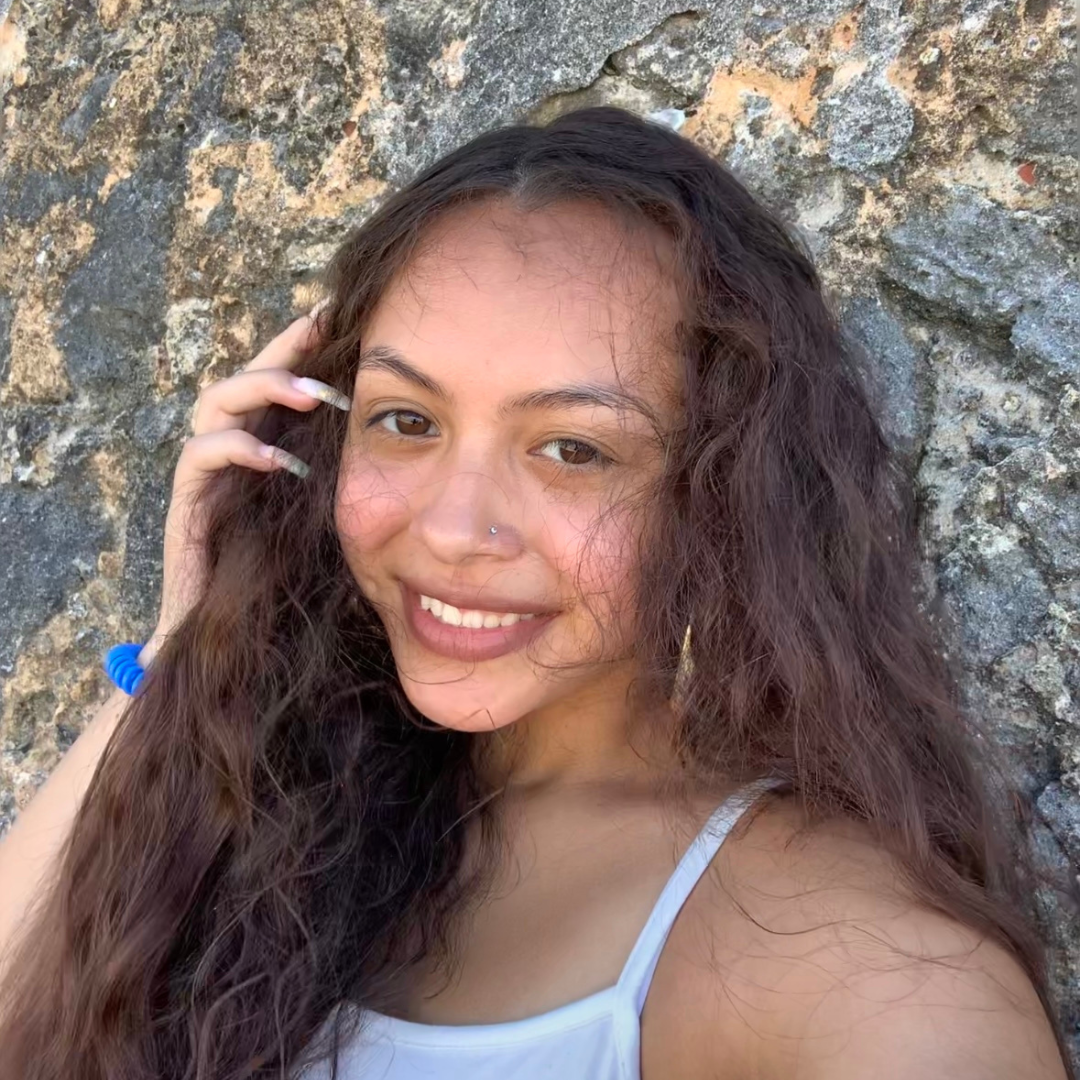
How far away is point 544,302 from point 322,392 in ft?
1.40

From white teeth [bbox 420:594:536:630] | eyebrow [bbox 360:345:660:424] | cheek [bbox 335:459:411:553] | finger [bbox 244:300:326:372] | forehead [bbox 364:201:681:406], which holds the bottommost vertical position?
white teeth [bbox 420:594:536:630]

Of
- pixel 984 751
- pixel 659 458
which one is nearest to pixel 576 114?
pixel 659 458

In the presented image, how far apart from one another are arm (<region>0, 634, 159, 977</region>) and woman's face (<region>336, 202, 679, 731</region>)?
61cm

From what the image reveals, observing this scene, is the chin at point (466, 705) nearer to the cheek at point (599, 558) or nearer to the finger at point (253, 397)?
the cheek at point (599, 558)

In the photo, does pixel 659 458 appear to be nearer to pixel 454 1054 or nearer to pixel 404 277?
pixel 404 277

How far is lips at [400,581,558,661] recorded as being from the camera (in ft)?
4.64

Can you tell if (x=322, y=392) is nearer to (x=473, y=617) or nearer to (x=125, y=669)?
(x=473, y=617)

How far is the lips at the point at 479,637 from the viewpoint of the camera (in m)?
1.41

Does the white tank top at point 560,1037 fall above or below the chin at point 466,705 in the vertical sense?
below

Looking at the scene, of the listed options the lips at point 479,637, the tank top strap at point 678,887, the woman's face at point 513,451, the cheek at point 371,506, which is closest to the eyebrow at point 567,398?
the woman's face at point 513,451

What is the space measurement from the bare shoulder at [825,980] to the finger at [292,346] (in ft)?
3.09

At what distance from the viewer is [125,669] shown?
6.03 feet

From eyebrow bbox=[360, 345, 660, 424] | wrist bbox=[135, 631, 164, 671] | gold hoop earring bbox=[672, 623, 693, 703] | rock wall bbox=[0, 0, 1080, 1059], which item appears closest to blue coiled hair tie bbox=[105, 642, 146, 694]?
wrist bbox=[135, 631, 164, 671]

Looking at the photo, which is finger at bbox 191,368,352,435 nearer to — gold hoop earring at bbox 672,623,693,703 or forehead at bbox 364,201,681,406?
forehead at bbox 364,201,681,406
